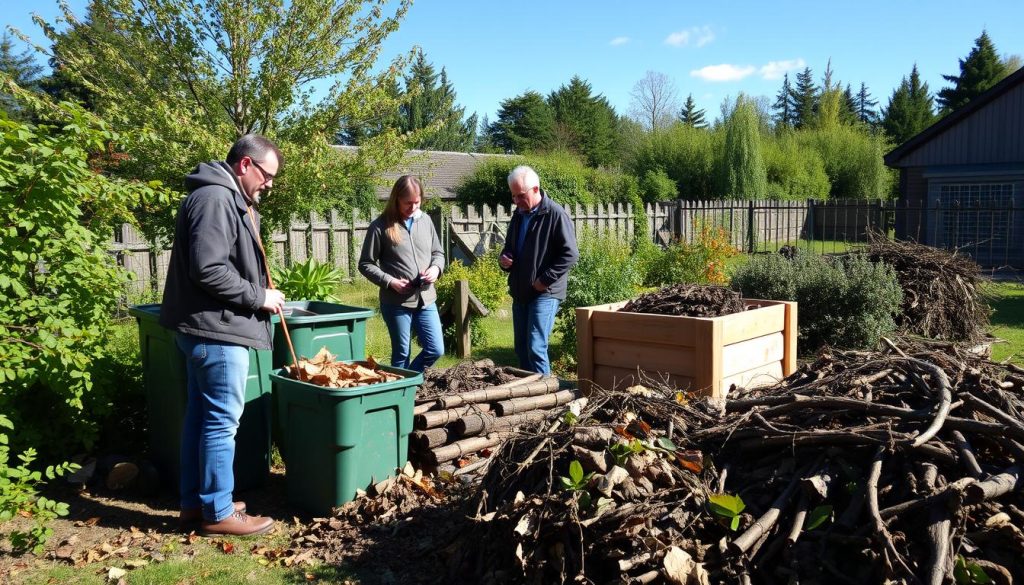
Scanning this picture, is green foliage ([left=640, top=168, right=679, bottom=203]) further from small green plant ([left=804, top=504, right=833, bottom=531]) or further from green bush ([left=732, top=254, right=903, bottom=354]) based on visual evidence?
small green plant ([left=804, top=504, right=833, bottom=531])

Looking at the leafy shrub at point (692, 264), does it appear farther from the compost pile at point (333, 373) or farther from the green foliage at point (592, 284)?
the compost pile at point (333, 373)

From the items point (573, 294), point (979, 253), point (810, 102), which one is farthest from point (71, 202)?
point (810, 102)

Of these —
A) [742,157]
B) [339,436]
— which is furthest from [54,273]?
[742,157]

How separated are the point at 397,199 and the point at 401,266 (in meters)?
0.48

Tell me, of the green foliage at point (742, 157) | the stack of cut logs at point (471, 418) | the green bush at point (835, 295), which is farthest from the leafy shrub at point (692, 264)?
the green foliage at point (742, 157)

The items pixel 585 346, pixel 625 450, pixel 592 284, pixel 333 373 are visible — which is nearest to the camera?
pixel 625 450

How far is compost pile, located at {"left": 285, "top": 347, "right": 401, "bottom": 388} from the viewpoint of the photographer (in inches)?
167

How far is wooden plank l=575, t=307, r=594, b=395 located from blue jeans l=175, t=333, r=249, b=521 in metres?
2.67

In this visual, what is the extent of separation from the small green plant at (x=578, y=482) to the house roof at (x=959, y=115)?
20750mm

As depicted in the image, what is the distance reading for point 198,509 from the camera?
13.7 feet

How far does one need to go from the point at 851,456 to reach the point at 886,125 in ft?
202

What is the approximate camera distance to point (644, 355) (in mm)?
5625

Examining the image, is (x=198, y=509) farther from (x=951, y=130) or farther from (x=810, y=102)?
(x=810, y=102)

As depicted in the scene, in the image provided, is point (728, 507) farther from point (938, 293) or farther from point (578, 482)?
point (938, 293)
